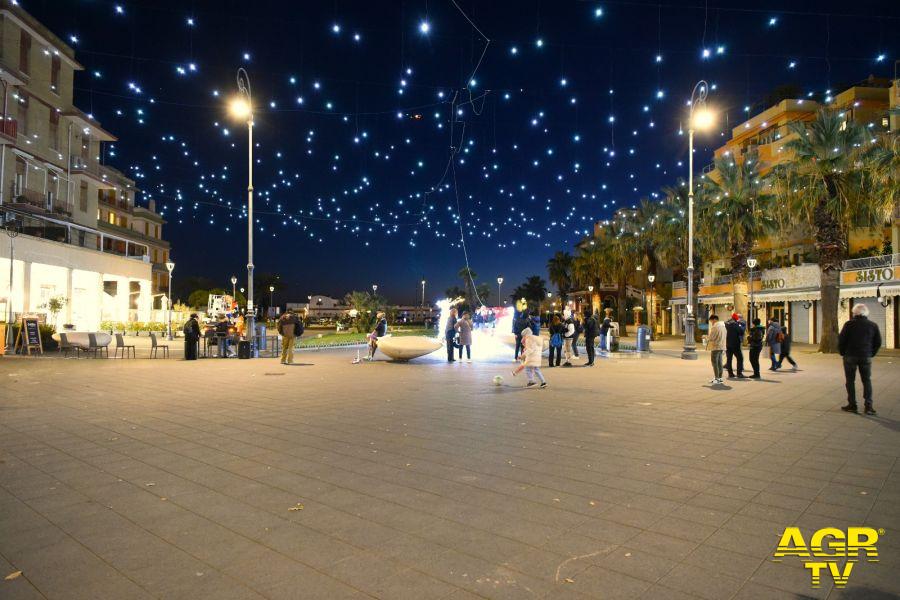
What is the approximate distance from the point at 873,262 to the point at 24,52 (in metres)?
44.8

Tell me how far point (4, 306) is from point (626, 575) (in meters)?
30.8

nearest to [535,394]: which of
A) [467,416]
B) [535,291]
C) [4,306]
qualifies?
[467,416]

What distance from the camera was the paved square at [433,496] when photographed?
10.2 feet

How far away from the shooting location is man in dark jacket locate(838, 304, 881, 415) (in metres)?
8.48

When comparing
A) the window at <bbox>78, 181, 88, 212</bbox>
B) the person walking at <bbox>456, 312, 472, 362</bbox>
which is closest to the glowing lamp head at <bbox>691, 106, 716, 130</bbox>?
the person walking at <bbox>456, 312, 472, 362</bbox>

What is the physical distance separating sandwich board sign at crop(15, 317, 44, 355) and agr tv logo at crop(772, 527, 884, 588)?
919 inches

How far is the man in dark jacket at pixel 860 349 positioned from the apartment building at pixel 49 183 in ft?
90.6

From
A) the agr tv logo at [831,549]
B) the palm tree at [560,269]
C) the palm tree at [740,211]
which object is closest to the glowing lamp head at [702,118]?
the palm tree at [740,211]

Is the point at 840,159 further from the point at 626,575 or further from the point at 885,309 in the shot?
the point at 626,575

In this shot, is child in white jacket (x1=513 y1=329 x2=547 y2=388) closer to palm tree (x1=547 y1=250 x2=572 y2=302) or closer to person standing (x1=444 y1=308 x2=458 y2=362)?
person standing (x1=444 y1=308 x2=458 y2=362)

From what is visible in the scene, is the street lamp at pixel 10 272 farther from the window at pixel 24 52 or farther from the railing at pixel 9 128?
the window at pixel 24 52

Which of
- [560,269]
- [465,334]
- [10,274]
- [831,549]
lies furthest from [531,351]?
[560,269]

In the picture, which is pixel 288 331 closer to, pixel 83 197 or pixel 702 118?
pixel 702 118

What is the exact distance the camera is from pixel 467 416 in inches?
322
